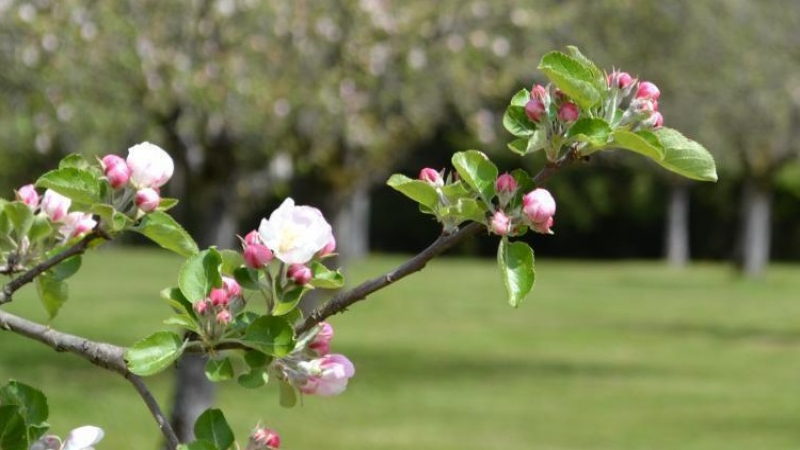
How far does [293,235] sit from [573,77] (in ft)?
1.20

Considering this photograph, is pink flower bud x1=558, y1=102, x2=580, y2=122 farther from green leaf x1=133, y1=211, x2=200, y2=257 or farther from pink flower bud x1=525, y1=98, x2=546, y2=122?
green leaf x1=133, y1=211, x2=200, y2=257

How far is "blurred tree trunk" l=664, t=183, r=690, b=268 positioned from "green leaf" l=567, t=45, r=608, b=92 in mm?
48893

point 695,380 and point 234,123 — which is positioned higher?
point 234,123

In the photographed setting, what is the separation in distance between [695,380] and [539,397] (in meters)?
2.69

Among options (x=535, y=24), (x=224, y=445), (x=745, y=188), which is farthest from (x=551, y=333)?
(x=224, y=445)

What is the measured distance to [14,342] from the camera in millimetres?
22141

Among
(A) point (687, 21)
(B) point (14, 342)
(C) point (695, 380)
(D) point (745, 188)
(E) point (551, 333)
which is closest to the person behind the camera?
(A) point (687, 21)

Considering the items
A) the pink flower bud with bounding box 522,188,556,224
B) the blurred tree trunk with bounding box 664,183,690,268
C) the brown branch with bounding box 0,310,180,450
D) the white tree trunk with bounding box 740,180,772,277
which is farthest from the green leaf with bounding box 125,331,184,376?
the blurred tree trunk with bounding box 664,183,690,268

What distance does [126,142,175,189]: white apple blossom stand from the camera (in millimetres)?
2053

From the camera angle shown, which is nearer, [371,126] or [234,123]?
[234,123]

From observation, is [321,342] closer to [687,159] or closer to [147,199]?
[147,199]

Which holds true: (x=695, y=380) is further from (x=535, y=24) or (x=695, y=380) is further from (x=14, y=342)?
(x=14, y=342)

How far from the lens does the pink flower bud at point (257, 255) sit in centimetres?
200

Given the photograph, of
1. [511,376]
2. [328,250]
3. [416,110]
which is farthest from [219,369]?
[511,376]
